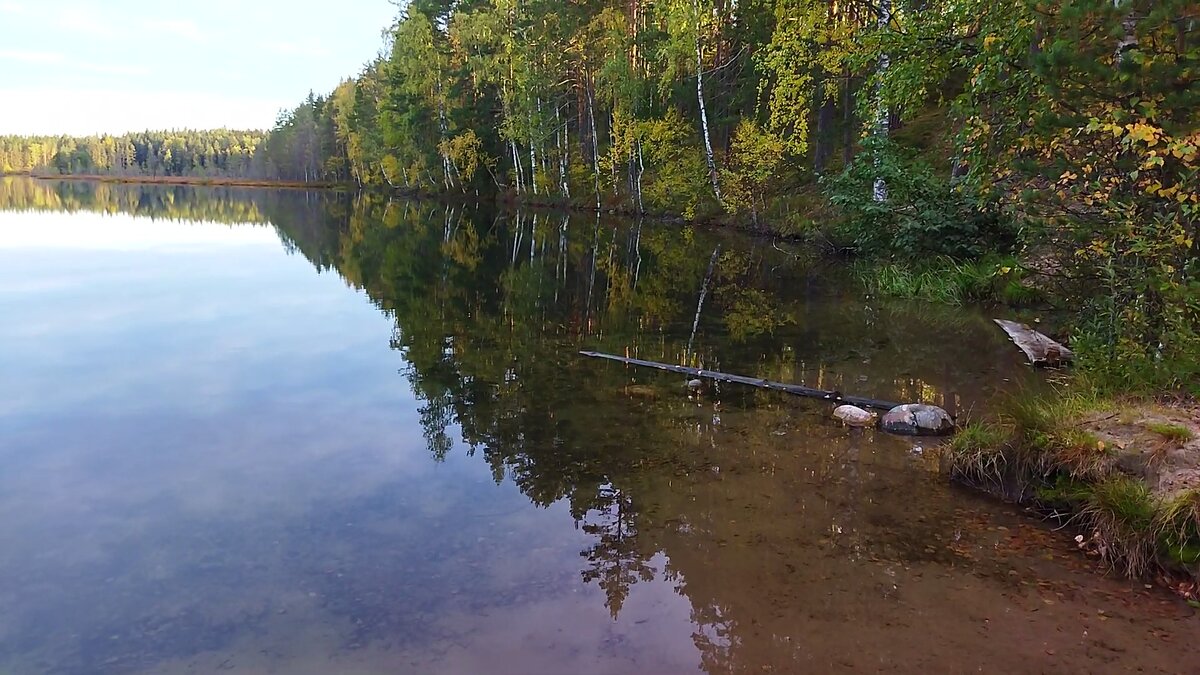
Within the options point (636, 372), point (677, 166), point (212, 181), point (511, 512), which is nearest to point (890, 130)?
point (677, 166)

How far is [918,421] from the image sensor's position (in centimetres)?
Answer: 763

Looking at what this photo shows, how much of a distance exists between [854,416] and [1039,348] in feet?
12.3

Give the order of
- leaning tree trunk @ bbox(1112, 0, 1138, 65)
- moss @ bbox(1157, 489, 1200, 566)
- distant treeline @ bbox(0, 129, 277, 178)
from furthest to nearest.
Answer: distant treeline @ bbox(0, 129, 277, 178), leaning tree trunk @ bbox(1112, 0, 1138, 65), moss @ bbox(1157, 489, 1200, 566)

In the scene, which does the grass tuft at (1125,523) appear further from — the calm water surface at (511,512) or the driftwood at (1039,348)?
the driftwood at (1039,348)

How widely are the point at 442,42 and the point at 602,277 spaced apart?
121ft

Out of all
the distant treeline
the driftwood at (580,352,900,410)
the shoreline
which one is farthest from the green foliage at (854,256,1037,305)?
the distant treeline

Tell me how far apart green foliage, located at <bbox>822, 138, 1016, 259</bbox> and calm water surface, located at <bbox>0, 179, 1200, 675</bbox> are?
3262mm

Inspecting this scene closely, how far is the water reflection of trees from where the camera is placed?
561 centimetres

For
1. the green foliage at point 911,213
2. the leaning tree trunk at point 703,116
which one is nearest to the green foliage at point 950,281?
the green foliage at point 911,213

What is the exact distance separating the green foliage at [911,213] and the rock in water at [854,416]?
8222mm

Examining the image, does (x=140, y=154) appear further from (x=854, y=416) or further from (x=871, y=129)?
(x=854, y=416)

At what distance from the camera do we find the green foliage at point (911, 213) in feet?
50.3

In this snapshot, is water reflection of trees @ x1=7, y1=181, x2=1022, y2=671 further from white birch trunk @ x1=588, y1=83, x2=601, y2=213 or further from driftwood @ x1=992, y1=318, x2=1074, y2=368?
white birch trunk @ x1=588, y1=83, x2=601, y2=213

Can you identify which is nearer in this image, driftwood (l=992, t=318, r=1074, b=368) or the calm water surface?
the calm water surface
